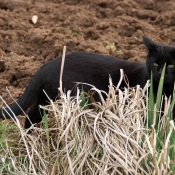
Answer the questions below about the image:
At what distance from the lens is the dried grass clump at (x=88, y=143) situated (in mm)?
2703

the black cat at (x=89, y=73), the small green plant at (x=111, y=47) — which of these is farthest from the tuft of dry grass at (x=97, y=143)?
the small green plant at (x=111, y=47)

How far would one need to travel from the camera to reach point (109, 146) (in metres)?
2.76

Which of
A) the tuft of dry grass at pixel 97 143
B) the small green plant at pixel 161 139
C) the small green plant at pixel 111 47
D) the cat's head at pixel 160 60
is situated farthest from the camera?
the small green plant at pixel 111 47

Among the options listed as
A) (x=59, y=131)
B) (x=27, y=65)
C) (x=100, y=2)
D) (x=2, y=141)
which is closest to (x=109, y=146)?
(x=59, y=131)

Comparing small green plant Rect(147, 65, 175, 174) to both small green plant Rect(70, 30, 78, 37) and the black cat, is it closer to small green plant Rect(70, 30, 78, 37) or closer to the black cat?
the black cat

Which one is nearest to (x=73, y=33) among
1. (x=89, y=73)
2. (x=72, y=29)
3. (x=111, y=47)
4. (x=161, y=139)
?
(x=72, y=29)

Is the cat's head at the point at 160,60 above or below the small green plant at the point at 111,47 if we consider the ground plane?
above

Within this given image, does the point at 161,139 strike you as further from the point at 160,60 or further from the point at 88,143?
the point at 160,60

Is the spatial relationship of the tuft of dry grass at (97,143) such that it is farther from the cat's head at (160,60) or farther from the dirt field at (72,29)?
the dirt field at (72,29)

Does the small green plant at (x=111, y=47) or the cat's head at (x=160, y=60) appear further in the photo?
the small green plant at (x=111, y=47)

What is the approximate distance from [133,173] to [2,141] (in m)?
0.97

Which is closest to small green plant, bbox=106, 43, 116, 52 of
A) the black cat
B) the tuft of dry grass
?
the black cat

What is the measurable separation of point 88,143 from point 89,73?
1414mm

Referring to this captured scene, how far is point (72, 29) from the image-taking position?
230 inches
